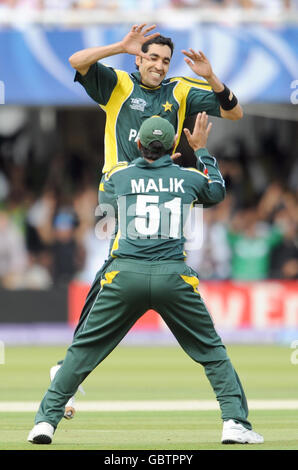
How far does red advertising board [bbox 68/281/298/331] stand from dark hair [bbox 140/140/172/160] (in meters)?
9.08

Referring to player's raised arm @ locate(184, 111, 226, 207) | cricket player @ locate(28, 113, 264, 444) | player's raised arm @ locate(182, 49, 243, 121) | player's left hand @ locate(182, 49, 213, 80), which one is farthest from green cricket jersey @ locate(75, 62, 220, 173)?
cricket player @ locate(28, 113, 264, 444)

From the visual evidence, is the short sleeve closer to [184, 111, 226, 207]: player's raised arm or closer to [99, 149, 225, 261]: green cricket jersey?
[184, 111, 226, 207]: player's raised arm

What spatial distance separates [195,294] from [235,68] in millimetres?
9217

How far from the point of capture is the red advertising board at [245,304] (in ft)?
50.9

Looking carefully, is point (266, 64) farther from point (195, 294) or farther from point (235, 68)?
point (195, 294)

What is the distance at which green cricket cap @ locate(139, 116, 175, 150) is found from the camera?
6.45 m

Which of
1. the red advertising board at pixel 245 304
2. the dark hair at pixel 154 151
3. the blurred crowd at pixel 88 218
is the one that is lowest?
the dark hair at pixel 154 151

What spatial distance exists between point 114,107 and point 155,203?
1.30 m

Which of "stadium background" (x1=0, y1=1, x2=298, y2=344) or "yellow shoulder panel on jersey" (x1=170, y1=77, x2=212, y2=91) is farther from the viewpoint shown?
"stadium background" (x1=0, y1=1, x2=298, y2=344)

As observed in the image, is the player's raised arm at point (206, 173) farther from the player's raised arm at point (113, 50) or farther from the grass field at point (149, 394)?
the grass field at point (149, 394)

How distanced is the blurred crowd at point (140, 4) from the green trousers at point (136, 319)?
9.77 metres

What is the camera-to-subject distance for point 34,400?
30.6ft

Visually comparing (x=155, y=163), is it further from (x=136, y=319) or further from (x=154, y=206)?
(x=136, y=319)

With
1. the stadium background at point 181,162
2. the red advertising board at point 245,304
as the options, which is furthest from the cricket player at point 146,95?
the red advertising board at point 245,304
